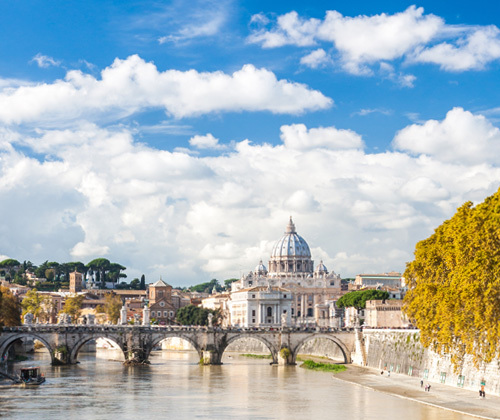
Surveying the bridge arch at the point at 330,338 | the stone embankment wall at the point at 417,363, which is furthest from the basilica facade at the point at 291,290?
the stone embankment wall at the point at 417,363

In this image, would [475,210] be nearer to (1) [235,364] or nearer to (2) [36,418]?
(2) [36,418]

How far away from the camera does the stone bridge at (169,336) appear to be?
75500mm

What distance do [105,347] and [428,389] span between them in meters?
75.1

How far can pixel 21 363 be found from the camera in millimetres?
78438

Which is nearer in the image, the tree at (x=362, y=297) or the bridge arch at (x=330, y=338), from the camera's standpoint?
the bridge arch at (x=330, y=338)

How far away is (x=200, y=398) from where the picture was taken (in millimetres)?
49719

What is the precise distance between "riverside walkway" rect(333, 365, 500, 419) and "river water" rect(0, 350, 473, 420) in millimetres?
842

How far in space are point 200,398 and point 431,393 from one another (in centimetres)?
1301

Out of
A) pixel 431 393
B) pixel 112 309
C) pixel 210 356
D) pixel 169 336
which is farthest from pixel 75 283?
pixel 431 393

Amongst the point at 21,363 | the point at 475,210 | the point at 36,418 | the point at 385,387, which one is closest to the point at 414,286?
the point at 385,387

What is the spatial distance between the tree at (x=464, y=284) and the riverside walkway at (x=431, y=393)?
224cm

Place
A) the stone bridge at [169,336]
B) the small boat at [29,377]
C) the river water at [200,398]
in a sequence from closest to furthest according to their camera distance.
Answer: the river water at [200,398]
the small boat at [29,377]
the stone bridge at [169,336]

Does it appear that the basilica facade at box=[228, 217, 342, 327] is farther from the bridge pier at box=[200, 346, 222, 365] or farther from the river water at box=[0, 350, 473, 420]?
the river water at box=[0, 350, 473, 420]

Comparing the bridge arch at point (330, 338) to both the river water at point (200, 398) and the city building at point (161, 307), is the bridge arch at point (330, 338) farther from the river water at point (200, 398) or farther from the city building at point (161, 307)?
the city building at point (161, 307)
